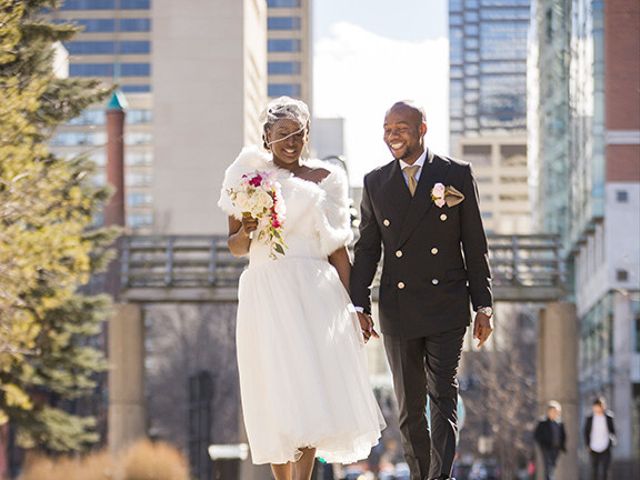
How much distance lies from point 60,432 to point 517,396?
121 ft

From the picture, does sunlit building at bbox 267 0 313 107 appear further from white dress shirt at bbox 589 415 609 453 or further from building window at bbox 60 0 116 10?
building window at bbox 60 0 116 10

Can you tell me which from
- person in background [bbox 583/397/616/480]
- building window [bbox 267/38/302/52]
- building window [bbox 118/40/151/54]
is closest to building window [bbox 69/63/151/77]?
building window [bbox 118/40/151/54]

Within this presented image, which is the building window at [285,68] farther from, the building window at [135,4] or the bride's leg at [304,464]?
the bride's leg at [304,464]

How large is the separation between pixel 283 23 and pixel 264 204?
68.6 m

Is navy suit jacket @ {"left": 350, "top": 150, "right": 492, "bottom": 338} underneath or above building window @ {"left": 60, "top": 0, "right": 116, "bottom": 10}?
underneath

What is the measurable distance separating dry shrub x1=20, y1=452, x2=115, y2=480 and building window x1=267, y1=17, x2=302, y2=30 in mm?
38105

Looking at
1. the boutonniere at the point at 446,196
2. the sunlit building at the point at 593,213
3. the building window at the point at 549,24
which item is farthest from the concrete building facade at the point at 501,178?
the boutonniere at the point at 446,196

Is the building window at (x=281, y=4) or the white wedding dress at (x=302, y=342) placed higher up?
the building window at (x=281, y=4)

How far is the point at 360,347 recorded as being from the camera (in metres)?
10.8

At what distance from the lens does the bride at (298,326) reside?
10.5 meters

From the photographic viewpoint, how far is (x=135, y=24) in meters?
163

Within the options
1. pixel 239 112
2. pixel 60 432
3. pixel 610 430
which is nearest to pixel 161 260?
pixel 60 432

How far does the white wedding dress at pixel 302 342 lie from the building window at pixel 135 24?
15317 cm

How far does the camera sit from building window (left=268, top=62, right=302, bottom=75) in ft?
297
